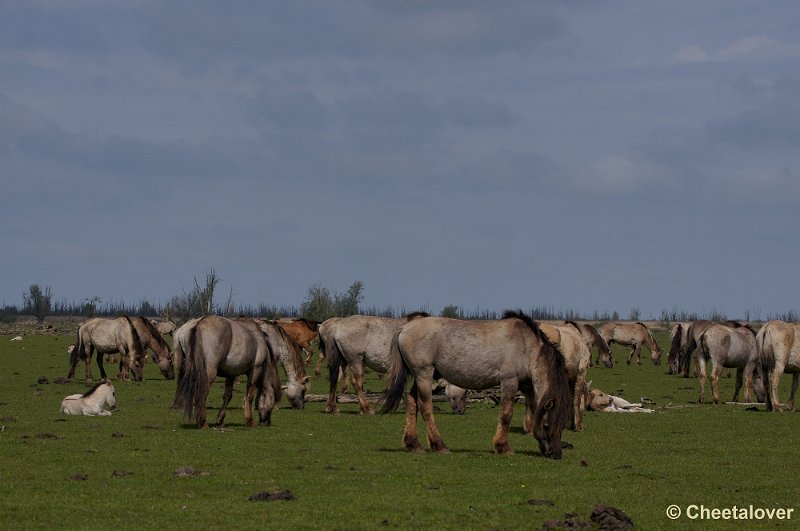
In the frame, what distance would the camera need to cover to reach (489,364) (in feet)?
56.3

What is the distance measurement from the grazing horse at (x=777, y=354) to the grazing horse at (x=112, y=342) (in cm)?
1914

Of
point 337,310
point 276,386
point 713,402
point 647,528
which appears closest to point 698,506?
point 647,528

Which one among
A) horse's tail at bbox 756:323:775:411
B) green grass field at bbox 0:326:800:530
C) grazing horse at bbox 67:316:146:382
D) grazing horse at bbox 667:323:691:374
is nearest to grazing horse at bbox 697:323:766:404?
horse's tail at bbox 756:323:775:411

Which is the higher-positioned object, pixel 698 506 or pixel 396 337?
pixel 396 337

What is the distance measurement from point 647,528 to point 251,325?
37.4 feet

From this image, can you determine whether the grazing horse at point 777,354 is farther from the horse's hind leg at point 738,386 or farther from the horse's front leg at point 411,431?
the horse's front leg at point 411,431

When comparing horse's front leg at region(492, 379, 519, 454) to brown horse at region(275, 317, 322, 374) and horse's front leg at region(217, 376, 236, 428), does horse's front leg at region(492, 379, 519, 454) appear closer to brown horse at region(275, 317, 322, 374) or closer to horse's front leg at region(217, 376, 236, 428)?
horse's front leg at region(217, 376, 236, 428)

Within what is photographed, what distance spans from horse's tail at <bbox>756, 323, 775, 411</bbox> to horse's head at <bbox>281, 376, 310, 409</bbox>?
11.1 meters

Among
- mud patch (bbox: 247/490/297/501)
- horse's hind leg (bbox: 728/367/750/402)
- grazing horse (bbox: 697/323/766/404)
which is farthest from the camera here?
grazing horse (bbox: 697/323/766/404)

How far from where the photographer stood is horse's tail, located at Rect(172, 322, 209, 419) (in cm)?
1964

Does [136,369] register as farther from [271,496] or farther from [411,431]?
[271,496]

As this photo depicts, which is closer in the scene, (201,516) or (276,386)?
(201,516)

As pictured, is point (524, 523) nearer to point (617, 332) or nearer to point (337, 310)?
point (617, 332)

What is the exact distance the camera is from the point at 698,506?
509 inches
